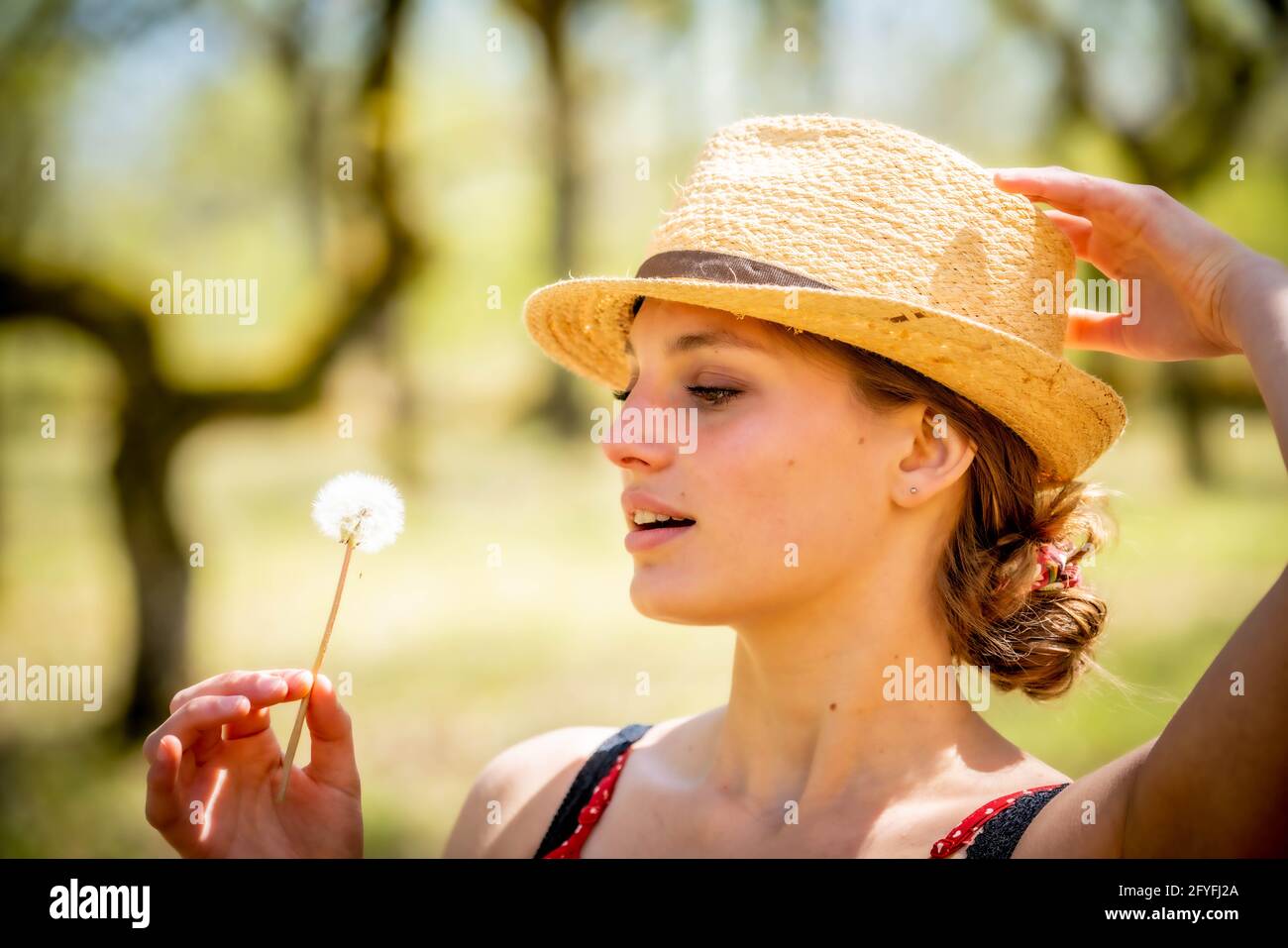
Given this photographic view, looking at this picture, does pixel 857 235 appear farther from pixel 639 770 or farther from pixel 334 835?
pixel 334 835

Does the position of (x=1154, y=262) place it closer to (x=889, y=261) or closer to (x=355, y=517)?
(x=889, y=261)

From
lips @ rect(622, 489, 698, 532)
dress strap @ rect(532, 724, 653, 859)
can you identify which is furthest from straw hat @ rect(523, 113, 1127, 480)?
dress strap @ rect(532, 724, 653, 859)

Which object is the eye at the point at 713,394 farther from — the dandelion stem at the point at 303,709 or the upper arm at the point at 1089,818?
the upper arm at the point at 1089,818

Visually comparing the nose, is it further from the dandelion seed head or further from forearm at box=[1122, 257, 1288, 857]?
forearm at box=[1122, 257, 1288, 857]

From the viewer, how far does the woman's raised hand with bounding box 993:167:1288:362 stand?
181 cm

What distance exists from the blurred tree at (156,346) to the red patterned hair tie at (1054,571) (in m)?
4.74

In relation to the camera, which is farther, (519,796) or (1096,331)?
(519,796)

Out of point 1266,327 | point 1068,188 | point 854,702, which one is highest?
point 1068,188

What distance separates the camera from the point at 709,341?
6.63 ft

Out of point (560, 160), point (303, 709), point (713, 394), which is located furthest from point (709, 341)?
point (560, 160)

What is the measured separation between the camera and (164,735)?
6.03ft

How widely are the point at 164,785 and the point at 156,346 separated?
16.4 ft
